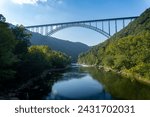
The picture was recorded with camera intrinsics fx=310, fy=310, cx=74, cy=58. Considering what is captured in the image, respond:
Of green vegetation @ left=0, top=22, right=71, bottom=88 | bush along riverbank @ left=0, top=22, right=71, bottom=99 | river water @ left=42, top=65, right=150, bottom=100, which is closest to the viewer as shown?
river water @ left=42, top=65, right=150, bottom=100

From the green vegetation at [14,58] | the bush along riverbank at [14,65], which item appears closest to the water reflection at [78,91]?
the bush along riverbank at [14,65]

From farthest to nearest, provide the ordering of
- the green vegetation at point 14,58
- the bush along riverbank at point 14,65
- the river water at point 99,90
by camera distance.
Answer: the green vegetation at point 14,58, the bush along riverbank at point 14,65, the river water at point 99,90

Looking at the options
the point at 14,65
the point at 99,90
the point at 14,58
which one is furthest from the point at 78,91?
the point at 14,65

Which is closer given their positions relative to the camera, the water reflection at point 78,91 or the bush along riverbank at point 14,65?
the bush along riverbank at point 14,65

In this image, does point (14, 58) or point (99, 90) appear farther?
point (99, 90)

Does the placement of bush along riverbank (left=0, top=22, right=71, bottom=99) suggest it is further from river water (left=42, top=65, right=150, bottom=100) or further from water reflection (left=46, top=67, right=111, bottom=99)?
river water (left=42, top=65, right=150, bottom=100)

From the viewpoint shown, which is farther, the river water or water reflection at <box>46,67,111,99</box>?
water reflection at <box>46,67,111,99</box>

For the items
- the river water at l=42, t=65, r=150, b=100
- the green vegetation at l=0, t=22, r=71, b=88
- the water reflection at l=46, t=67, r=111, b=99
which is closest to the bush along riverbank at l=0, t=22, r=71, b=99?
the green vegetation at l=0, t=22, r=71, b=88

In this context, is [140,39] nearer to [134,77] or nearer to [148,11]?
[134,77]

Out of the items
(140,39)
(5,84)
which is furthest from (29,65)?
(140,39)

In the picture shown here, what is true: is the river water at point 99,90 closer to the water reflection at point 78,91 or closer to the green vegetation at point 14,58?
the water reflection at point 78,91

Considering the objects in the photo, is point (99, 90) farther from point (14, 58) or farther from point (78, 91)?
point (14, 58)
